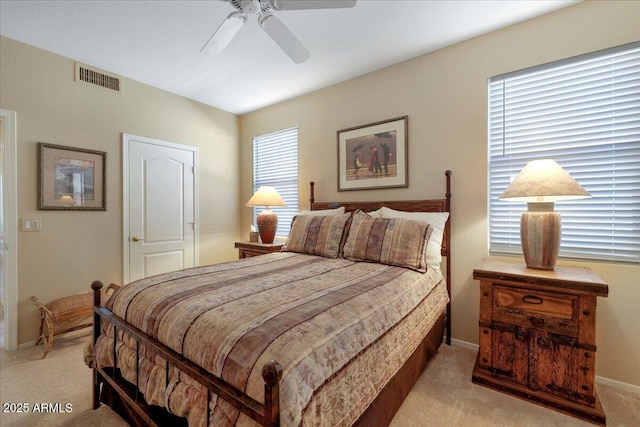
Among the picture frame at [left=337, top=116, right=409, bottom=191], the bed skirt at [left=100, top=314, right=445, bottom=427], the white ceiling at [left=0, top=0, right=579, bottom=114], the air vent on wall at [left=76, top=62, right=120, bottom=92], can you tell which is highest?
the white ceiling at [left=0, top=0, right=579, bottom=114]

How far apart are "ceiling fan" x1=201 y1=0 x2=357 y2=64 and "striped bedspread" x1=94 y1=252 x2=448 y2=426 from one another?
5.17 feet

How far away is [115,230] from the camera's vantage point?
10.5 ft

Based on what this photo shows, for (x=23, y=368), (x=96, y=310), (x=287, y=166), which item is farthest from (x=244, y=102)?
(x=23, y=368)

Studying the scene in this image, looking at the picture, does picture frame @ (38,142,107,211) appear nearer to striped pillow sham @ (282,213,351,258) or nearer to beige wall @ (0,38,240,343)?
beige wall @ (0,38,240,343)

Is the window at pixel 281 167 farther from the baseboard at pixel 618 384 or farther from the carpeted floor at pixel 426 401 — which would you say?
the baseboard at pixel 618 384

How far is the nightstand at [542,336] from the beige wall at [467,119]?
0.53m

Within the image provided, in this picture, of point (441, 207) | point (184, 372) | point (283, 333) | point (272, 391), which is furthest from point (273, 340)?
point (441, 207)

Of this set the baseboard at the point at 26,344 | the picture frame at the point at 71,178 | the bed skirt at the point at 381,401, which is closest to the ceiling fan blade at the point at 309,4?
the bed skirt at the point at 381,401

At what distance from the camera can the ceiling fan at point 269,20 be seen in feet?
5.11

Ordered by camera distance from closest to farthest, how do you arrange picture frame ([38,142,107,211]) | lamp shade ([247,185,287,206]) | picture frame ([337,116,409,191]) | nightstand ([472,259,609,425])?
nightstand ([472,259,609,425]) < picture frame ([38,142,107,211]) < picture frame ([337,116,409,191]) < lamp shade ([247,185,287,206])

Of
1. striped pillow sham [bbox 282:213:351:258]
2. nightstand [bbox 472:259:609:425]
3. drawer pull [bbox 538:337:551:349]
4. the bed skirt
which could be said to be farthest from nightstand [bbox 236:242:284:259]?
drawer pull [bbox 538:337:551:349]

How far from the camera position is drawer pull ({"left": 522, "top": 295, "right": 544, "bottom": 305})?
1770 millimetres

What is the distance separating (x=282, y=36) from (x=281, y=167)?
2227mm

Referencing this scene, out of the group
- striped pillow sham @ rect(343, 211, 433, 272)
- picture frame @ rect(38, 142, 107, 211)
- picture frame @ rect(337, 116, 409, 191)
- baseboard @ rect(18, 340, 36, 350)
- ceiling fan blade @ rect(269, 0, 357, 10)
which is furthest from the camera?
picture frame @ rect(337, 116, 409, 191)
